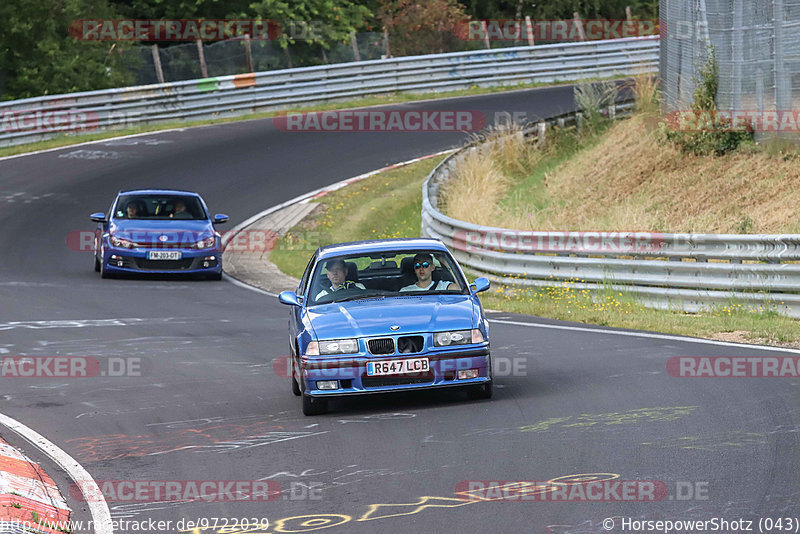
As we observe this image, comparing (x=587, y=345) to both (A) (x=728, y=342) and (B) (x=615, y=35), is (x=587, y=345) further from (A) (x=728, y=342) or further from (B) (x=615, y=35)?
(B) (x=615, y=35)

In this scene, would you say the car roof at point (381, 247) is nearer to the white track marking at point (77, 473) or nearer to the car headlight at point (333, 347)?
the car headlight at point (333, 347)

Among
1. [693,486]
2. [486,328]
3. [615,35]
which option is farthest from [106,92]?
[693,486]

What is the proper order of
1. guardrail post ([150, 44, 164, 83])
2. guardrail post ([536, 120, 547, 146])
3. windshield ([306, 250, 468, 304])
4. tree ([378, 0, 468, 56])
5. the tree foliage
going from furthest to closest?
tree ([378, 0, 468, 56]) < guardrail post ([150, 44, 164, 83]) < the tree foliage < guardrail post ([536, 120, 547, 146]) < windshield ([306, 250, 468, 304])

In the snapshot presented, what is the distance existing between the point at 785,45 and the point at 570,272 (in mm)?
5841

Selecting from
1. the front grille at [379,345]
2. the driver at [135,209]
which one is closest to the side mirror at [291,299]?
the front grille at [379,345]

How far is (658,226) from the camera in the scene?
1977cm

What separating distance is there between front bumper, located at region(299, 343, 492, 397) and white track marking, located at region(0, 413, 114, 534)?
205 centimetres

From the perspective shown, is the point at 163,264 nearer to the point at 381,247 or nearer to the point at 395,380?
the point at 381,247

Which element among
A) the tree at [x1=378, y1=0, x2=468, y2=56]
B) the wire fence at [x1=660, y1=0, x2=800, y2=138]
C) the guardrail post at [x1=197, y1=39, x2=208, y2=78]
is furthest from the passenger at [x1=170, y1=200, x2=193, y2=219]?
the tree at [x1=378, y1=0, x2=468, y2=56]

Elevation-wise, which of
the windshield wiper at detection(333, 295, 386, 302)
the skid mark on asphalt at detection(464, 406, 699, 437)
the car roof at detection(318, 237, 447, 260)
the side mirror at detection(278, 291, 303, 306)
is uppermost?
the car roof at detection(318, 237, 447, 260)

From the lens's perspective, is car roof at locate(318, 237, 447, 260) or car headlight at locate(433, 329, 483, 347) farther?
car roof at locate(318, 237, 447, 260)

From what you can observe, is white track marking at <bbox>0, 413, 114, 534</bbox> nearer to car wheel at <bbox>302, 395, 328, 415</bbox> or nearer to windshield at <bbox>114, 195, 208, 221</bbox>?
car wheel at <bbox>302, 395, 328, 415</bbox>

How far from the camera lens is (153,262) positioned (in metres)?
21.2

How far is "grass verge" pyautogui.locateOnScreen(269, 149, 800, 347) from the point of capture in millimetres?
13508
